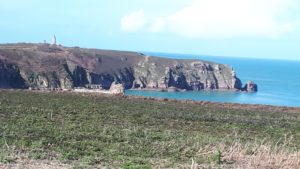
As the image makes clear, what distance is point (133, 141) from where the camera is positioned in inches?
693

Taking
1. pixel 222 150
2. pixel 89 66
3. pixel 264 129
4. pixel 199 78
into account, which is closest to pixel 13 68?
pixel 89 66

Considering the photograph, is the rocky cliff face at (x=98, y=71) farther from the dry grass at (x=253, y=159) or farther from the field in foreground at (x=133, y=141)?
the dry grass at (x=253, y=159)

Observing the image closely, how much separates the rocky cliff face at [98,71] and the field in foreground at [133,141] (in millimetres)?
78178

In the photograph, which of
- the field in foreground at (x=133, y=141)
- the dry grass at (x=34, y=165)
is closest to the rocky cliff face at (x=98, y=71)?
the field in foreground at (x=133, y=141)

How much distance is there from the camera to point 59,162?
12.4 m

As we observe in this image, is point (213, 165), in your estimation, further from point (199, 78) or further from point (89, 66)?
point (199, 78)

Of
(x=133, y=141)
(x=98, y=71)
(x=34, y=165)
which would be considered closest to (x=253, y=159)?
(x=133, y=141)

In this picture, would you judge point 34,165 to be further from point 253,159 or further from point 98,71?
point 98,71

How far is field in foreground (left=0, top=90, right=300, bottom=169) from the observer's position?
13.1 m

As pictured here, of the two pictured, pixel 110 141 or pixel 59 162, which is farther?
pixel 110 141

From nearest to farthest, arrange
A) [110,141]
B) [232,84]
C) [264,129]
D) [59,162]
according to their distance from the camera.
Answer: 1. [59,162]
2. [110,141]
3. [264,129]
4. [232,84]

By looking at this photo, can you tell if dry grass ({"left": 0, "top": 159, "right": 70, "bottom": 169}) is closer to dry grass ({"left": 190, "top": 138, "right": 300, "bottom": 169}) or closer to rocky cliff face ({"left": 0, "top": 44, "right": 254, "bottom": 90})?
dry grass ({"left": 190, "top": 138, "right": 300, "bottom": 169})

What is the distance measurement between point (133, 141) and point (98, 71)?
11632 centimetres

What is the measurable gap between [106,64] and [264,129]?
4628 inches
